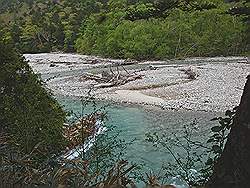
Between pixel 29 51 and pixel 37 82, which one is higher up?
pixel 37 82

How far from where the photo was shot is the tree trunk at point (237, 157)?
8.50ft

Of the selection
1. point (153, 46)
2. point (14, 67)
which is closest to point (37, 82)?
point (14, 67)

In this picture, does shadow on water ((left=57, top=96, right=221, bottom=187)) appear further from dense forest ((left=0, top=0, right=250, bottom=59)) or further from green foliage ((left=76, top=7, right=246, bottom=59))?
green foliage ((left=76, top=7, right=246, bottom=59))

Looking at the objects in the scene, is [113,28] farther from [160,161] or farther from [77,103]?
[160,161]

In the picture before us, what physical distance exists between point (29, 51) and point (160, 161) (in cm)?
6229

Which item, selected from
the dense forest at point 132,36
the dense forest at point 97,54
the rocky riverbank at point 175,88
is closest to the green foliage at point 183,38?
the dense forest at point 132,36

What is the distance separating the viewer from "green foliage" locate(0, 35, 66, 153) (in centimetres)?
1106

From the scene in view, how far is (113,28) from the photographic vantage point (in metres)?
60.5

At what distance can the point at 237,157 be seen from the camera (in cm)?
264

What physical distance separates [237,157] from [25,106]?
9803 millimetres

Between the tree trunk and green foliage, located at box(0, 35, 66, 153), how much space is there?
812 centimetres

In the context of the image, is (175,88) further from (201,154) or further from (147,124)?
(201,154)

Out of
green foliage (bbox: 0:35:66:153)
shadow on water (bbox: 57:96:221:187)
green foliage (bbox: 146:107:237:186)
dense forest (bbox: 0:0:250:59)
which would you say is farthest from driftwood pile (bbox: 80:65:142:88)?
green foliage (bbox: 0:35:66:153)

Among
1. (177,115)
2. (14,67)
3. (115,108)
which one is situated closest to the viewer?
(14,67)
